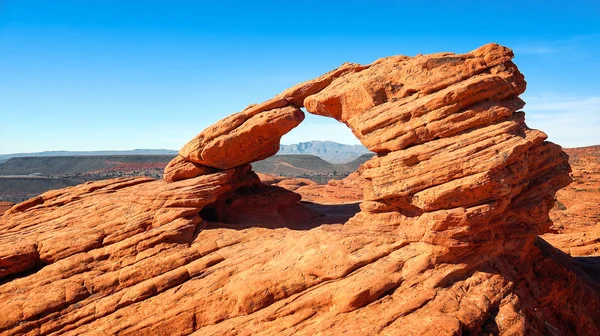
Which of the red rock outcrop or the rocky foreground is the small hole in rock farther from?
the red rock outcrop

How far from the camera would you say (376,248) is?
52.4 feet

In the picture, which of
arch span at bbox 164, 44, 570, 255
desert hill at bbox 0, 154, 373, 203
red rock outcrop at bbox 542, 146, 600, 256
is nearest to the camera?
arch span at bbox 164, 44, 570, 255

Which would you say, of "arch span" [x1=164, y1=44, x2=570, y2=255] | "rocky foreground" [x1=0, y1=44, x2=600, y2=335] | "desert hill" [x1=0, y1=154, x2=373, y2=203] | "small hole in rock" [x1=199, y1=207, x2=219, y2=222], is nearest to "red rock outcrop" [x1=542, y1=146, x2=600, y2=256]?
"rocky foreground" [x1=0, y1=44, x2=600, y2=335]

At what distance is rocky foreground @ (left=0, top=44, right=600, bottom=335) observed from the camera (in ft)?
47.4

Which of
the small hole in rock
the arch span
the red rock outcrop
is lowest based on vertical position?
the red rock outcrop

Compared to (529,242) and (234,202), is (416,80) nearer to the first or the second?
(529,242)

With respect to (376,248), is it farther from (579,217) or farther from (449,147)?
(579,217)

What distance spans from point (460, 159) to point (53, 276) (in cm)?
1737

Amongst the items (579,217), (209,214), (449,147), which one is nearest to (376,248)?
(449,147)

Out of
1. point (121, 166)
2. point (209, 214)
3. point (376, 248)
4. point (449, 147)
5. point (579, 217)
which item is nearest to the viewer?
point (449, 147)

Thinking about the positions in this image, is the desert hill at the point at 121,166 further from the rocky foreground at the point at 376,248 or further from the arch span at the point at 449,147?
the arch span at the point at 449,147

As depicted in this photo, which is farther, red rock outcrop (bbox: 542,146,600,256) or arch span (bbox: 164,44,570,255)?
red rock outcrop (bbox: 542,146,600,256)

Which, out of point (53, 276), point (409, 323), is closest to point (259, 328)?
point (409, 323)

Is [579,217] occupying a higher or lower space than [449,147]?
lower
